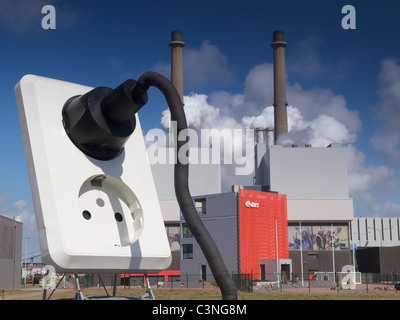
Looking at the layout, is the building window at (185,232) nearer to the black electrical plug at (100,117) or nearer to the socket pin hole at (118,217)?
the socket pin hole at (118,217)

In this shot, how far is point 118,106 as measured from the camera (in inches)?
380

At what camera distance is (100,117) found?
990cm

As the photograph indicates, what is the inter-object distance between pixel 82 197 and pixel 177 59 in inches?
3755

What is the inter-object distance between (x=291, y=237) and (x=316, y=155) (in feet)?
59.6

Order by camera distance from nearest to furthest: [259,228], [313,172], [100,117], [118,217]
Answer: [100,117], [118,217], [259,228], [313,172]

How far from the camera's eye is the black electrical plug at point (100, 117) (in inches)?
379

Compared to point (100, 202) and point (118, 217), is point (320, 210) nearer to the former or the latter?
point (118, 217)

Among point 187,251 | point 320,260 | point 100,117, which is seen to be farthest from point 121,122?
point 320,260

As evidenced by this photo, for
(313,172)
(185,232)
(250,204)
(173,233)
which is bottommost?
(185,232)

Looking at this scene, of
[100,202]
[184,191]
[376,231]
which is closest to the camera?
[184,191]

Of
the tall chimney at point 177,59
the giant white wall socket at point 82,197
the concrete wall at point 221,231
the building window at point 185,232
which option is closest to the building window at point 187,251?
the concrete wall at point 221,231

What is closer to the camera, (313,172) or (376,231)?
(313,172)
